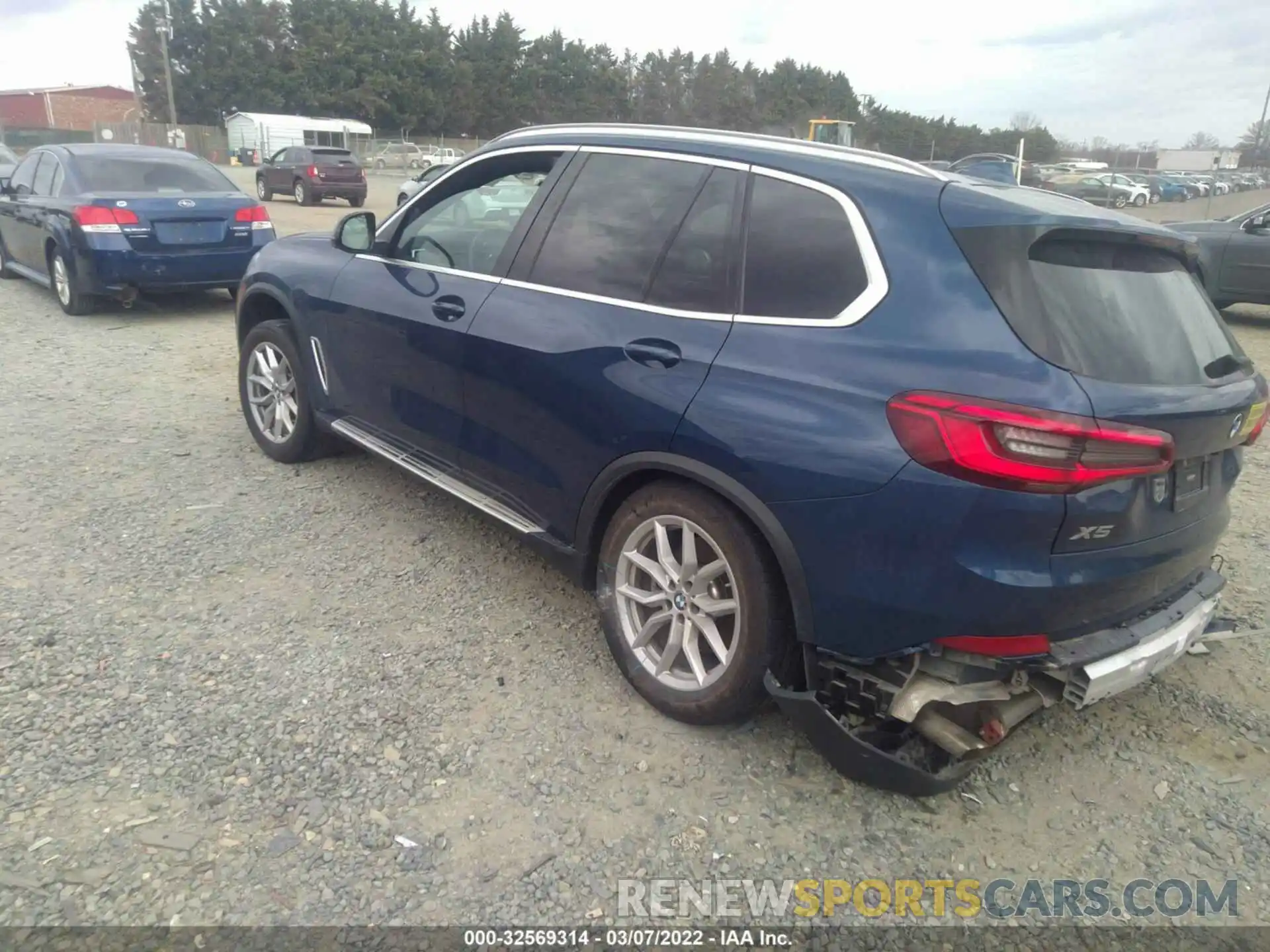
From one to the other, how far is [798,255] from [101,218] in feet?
25.9

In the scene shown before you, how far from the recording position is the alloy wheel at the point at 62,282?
8758mm

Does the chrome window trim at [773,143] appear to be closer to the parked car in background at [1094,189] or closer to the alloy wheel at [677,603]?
the alloy wheel at [677,603]

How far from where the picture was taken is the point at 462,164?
394 cm

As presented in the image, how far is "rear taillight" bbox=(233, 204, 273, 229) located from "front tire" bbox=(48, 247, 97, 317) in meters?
1.60

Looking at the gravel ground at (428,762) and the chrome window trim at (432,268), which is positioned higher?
the chrome window trim at (432,268)

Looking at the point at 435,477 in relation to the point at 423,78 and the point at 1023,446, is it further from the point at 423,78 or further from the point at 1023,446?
the point at 423,78

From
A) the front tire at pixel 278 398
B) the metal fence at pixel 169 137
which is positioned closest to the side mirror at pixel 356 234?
the front tire at pixel 278 398

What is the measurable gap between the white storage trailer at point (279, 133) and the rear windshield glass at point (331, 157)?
31.1 m

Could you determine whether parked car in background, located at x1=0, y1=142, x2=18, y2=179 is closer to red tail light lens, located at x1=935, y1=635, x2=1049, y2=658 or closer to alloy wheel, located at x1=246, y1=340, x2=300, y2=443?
alloy wheel, located at x1=246, y1=340, x2=300, y2=443

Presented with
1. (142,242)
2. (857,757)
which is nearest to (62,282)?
(142,242)

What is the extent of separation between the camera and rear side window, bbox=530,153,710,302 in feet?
9.91

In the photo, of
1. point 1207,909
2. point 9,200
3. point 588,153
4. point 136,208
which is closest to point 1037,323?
point 1207,909

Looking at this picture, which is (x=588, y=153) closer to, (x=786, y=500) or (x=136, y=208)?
(x=786, y=500)

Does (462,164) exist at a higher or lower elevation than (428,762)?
higher
